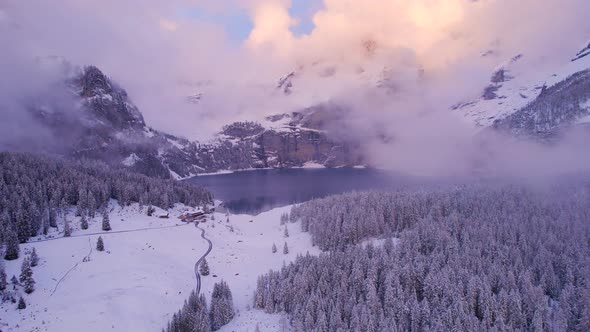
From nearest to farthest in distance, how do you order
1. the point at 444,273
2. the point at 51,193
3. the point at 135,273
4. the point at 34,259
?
the point at 444,273 → the point at 34,259 → the point at 135,273 → the point at 51,193

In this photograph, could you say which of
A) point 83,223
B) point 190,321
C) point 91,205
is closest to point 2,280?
point 83,223

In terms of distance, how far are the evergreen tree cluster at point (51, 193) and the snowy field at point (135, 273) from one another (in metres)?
4.29

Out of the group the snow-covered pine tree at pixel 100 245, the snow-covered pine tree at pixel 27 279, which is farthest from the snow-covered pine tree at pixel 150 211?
the snow-covered pine tree at pixel 27 279

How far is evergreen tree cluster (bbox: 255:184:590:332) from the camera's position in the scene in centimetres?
5890

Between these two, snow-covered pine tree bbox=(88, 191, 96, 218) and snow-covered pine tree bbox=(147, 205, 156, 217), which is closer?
snow-covered pine tree bbox=(88, 191, 96, 218)

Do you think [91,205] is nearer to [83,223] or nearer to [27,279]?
[83,223]

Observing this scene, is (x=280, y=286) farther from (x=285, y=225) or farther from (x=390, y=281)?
(x=285, y=225)

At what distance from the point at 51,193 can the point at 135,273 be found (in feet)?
165

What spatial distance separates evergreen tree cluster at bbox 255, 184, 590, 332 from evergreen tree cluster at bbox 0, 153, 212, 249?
52.0 metres

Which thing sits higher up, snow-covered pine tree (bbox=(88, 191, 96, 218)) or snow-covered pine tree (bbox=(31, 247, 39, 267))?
snow-covered pine tree (bbox=(88, 191, 96, 218))

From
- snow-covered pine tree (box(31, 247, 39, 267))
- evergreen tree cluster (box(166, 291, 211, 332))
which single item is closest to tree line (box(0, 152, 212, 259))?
snow-covered pine tree (box(31, 247, 39, 267))

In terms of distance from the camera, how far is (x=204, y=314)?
2347 inches

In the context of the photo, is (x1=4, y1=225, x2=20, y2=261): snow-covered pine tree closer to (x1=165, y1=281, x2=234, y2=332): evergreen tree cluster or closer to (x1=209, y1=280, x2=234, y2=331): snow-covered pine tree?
(x1=165, y1=281, x2=234, y2=332): evergreen tree cluster

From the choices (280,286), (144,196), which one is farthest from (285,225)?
(280,286)
